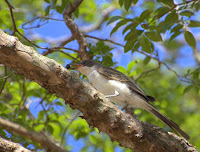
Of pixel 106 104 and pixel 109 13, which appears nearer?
pixel 106 104

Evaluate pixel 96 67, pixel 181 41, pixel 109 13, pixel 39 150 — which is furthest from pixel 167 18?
pixel 181 41

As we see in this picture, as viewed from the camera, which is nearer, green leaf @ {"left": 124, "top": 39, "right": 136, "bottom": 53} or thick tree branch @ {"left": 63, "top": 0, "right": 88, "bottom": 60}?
green leaf @ {"left": 124, "top": 39, "right": 136, "bottom": 53}

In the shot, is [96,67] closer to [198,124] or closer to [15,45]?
[15,45]

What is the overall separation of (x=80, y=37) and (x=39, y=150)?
2453 millimetres

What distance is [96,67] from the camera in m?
5.43

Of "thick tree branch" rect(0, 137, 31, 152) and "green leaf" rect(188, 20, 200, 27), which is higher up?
"green leaf" rect(188, 20, 200, 27)

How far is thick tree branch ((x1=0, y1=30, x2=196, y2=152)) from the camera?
3.07 meters

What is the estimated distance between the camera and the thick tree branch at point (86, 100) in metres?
3.07

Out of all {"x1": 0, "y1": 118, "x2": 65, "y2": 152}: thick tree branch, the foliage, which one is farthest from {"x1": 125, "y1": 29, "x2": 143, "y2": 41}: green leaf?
{"x1": 0, "y1": 118, "x2": 65, "y2": 152}: thick tree branch

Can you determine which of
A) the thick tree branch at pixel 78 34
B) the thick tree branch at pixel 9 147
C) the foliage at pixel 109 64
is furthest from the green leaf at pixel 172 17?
the thick tree branch at pixel 9 147

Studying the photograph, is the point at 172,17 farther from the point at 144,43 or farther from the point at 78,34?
the point at 78,34

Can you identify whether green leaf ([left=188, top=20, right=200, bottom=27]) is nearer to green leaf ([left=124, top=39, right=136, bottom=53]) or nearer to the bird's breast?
green leaf ([left=124, top=39, right=136, bottom=53])

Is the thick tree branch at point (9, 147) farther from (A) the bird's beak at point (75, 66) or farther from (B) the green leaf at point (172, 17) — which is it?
(B) the green leaf at point (172, 17)

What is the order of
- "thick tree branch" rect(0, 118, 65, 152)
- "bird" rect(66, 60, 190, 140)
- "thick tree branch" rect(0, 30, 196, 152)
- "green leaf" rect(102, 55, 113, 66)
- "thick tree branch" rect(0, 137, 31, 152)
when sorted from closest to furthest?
"thick tree branch" rect(0, 118, 65, 152), "thick tree branch" rect(0, 30, 196, 152), "thick tree branch" rect(0, 137, 31, 152), "bird" rect(66, 60, 190, 140), "green leaf" rect(102, 55, 113, 66)
